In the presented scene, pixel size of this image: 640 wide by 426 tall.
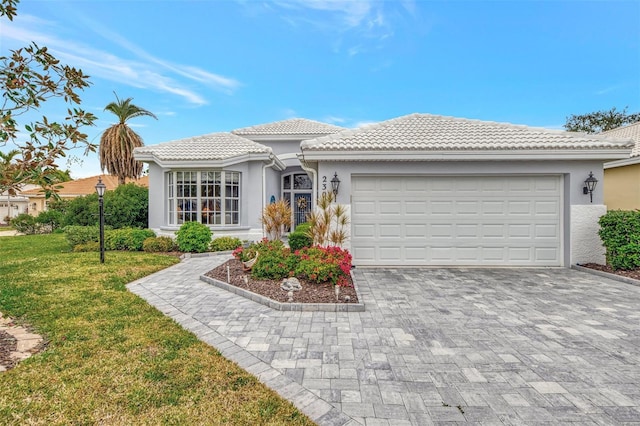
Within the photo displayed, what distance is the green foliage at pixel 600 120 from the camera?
27578 mm

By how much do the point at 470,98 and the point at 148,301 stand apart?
20.7 m

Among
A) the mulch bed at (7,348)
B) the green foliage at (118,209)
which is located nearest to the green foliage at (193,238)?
the green foliage at (118,209)

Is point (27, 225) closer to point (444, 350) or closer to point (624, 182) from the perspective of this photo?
point (444, 350)

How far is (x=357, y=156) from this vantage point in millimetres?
8125

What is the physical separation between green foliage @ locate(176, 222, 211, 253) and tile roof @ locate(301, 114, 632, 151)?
5.82 metres

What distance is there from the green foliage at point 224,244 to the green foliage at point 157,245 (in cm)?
173

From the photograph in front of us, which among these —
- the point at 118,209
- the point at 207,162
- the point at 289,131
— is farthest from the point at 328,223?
the point at 118,209

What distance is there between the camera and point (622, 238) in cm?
750

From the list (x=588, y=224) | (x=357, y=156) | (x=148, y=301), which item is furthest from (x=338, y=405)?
(x=588, y=224)

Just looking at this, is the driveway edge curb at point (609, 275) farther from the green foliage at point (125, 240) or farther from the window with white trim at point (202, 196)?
the green foliage at point (125, 240)

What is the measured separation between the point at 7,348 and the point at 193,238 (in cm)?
753

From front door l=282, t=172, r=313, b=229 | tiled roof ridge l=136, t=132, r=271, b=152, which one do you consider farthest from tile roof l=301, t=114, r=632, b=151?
front door l=282, t=172, r=313, b=229

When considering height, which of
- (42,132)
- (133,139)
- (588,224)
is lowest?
(588,224)

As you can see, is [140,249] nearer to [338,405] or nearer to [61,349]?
[61,349]
